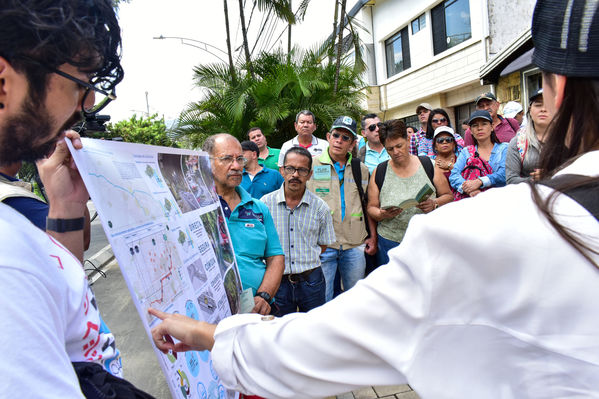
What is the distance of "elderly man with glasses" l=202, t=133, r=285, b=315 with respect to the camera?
2.77 metres

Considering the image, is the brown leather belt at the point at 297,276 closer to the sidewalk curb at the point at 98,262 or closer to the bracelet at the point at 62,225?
the bracelet at the point at 62,225

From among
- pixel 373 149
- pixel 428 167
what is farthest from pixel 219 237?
pixel 373 149

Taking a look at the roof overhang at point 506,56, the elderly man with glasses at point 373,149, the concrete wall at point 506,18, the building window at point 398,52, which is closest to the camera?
the elderly man with glasses at point 373,149

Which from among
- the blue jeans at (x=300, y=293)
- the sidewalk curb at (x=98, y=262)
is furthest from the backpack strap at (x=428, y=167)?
the sidewalk curb at (x=98, y=262)

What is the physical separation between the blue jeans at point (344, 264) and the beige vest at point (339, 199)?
66mm

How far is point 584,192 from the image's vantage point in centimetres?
72

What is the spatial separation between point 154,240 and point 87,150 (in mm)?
348

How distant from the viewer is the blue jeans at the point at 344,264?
402 centimetres

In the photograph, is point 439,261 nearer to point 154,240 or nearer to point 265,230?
point 154,240

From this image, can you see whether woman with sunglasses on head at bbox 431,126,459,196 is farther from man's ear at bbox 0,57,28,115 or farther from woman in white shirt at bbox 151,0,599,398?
man's ear at bbox 0,57,28,115

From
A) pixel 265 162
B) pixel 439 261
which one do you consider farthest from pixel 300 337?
pixel 265 162

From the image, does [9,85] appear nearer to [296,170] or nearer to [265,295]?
[265,295]

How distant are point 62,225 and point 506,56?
970 centimetres

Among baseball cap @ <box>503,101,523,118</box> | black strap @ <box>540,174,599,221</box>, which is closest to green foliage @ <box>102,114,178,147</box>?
baseball cap @ <box>503,101,523,118</box>
